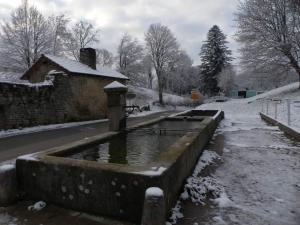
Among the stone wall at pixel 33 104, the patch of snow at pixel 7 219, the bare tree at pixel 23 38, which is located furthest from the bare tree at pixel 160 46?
the patch of snow at pixel 7 219

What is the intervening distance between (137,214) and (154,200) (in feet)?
1.77

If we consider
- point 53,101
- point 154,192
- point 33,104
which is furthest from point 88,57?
point 154,192

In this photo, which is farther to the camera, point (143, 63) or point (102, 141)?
point (143, 63)

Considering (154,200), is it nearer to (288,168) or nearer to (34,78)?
(288,168)

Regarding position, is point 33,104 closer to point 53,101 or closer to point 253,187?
point 53,101

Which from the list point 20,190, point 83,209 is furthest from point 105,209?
point 20,190

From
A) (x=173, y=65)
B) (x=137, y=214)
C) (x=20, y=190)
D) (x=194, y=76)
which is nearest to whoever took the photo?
(x=137, y=214)

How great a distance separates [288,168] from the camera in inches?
223

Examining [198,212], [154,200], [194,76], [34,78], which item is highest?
[194,76]

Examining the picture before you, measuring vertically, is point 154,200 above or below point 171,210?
above

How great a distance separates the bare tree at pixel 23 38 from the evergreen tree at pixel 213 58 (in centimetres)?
3159

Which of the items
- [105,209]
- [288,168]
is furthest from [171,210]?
[288,168]

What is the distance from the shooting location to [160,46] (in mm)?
42656

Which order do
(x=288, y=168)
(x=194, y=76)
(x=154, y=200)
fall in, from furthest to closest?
(x=194, y=76) → (x=288, y=168) → (x=154, y=200)
